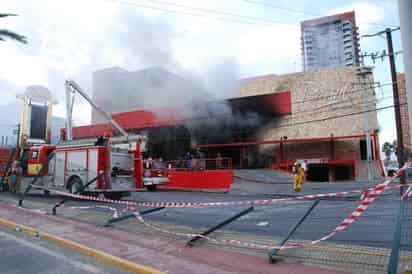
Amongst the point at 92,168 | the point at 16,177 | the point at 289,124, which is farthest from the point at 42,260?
the point at 289,124

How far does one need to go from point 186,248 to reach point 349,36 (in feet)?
290

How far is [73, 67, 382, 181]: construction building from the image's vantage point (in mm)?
19094

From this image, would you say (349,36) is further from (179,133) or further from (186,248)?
(186,248)

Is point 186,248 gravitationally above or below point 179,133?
below

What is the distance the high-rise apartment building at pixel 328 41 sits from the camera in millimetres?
80188

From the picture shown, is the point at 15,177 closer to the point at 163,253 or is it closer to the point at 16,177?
the point at 16,177

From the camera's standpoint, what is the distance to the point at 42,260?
402cm

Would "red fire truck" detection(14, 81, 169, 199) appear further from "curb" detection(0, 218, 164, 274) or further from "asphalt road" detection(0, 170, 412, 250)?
"curb" detection(0, 218, 164, 274)

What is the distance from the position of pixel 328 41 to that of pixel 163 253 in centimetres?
9411

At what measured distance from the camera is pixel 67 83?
522 inches

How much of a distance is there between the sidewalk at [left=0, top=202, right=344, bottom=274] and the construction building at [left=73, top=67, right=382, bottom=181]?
1443cm

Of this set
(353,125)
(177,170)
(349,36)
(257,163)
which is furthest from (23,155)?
(349,36)

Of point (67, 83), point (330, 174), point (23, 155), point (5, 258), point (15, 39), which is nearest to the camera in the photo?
point (5, 258)

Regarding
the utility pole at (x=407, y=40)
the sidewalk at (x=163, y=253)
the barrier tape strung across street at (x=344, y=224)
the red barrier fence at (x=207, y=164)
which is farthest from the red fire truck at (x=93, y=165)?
the utility pole at (x=407, y=40)
